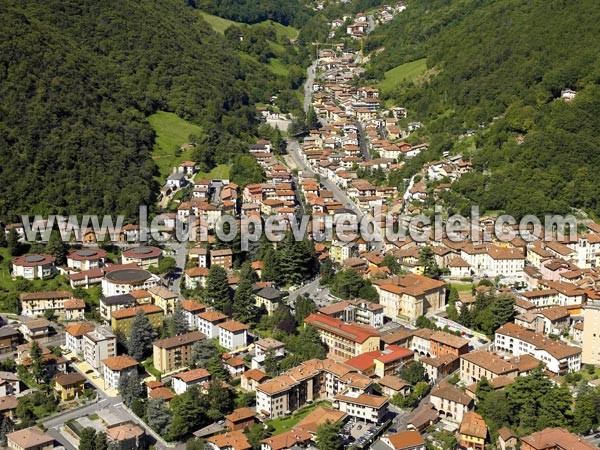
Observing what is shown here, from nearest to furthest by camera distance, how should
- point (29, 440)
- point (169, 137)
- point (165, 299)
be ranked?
point (29, 440) < point (165, 299) < point (169, 137)

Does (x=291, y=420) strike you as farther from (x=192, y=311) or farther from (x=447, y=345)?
(x=192, y=311)

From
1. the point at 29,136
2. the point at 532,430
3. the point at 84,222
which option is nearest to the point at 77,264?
the point at 84,222

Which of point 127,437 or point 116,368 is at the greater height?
point 116,368

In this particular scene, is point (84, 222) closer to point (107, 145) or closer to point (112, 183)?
point (112, 183)

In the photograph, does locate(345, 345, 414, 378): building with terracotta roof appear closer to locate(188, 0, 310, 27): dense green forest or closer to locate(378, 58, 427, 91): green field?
locate(378, 58, 427, 91): green field

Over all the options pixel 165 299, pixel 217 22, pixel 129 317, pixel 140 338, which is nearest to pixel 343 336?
pixel 140 338

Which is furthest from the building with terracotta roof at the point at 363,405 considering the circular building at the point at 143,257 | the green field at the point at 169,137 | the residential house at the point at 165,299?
the green field at the point at 169,137

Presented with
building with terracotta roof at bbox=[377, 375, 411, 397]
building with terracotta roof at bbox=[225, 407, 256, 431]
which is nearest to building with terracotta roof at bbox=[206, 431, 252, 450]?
building with terracotta roof at bbox=[225, 407, 256, 431]
